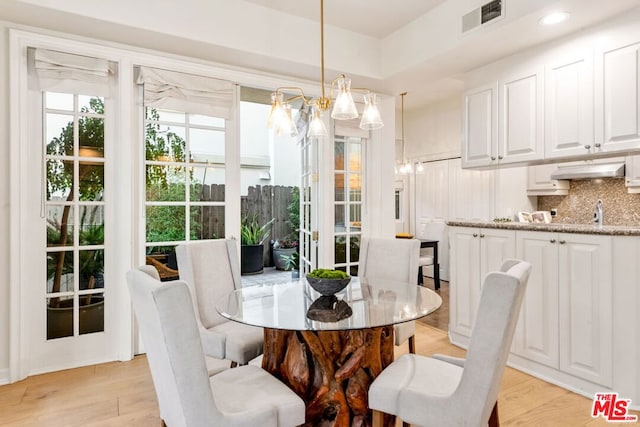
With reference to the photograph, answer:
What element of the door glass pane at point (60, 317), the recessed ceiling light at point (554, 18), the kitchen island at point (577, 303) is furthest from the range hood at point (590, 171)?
the door glass pane at point (60, 317)

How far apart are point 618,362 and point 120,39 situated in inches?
156

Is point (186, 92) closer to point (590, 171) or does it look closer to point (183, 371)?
point (183, 371)

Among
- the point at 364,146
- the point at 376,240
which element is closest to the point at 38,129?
the point at 376,240

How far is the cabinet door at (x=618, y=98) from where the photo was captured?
7.73 ft

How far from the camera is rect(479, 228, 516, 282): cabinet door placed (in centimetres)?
281

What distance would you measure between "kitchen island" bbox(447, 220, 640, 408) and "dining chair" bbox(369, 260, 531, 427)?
3.95 feet

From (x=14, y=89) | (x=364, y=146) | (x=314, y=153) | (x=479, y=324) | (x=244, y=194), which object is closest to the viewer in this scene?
(x=479, y=324)

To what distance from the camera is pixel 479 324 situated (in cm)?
131

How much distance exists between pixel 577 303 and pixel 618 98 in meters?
1.35

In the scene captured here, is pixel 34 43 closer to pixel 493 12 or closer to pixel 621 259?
pixel 493 12

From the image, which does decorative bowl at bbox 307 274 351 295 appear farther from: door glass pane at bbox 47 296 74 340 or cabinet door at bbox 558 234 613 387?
door glass pane at bbox 47 296 74 340

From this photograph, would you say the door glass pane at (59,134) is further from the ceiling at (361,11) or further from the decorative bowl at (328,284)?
the decorative bowl at (328,284)

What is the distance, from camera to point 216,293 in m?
2.39

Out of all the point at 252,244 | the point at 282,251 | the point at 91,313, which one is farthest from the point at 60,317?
the point at 282,251
